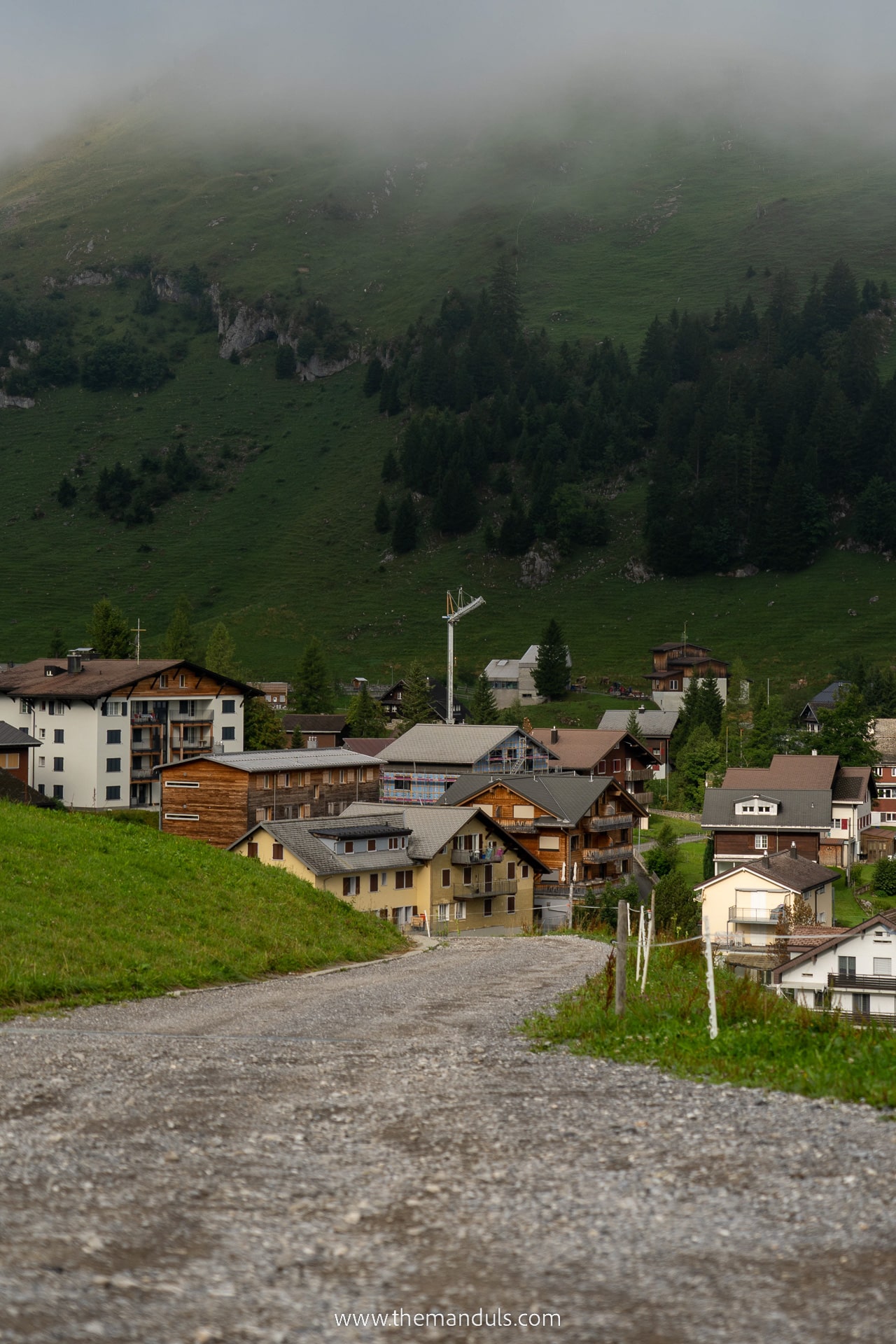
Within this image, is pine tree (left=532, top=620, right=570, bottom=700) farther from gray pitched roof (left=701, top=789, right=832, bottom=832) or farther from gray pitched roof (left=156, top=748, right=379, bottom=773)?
gray pitched roof (left=156, top=748, right=379, bottom=773)

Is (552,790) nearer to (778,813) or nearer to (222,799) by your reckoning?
(778,813)

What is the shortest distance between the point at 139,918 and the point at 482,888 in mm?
38525

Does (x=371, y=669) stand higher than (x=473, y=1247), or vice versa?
(x=371, y=669)

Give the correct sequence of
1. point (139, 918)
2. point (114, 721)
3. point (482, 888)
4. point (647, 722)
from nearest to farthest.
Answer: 1. point (139, 918)
2. point (482, 888)
3. point (114, 721)
4. point (647, 722)

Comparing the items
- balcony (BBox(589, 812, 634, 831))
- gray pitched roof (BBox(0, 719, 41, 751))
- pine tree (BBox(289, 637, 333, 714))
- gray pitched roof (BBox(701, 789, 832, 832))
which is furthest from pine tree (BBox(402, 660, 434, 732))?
balcony (BBox(589, 812, 634, 831))

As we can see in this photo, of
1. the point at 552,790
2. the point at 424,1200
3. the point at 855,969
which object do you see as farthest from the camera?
the point at 552,790

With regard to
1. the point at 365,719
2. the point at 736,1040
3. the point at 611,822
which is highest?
the point at 365,719

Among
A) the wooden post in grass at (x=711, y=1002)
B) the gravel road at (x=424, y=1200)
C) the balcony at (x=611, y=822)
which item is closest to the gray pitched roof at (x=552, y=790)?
the balcony at (x=611, y=822)

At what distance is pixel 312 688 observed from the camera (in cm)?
14650

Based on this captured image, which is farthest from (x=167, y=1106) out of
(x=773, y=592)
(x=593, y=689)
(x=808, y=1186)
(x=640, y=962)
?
(x=773, y=592)

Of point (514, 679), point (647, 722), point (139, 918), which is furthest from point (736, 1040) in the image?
point (514, 679)

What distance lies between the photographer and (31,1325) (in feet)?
24.5

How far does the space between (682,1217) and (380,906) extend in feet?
167

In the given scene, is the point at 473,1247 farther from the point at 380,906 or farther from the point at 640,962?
the point at 380,906
